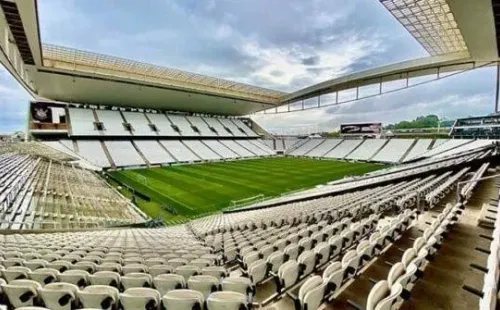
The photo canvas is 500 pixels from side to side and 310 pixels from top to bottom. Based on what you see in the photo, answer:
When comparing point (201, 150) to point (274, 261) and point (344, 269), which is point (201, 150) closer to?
point (274, 261)

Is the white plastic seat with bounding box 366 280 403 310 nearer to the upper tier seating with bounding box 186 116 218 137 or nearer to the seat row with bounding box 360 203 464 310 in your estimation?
the seat row with bounding box 360 203 464 310

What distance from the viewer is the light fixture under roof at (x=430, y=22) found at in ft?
49.2

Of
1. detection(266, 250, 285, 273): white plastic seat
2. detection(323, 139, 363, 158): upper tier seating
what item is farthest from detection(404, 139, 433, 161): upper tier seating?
detection(266, 250, 285, 273): white plastic seat

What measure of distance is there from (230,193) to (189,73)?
57.3 feet

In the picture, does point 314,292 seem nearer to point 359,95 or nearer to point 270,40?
point 270,40

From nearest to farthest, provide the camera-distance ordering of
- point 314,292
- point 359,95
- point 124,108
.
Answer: point 314,292 → point 359,95 → point 124,108

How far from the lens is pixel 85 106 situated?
41844 mm

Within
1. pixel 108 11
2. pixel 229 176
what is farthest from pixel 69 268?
pixel 229 176

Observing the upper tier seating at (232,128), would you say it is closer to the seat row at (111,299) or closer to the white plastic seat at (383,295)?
the seat row at (111,299)

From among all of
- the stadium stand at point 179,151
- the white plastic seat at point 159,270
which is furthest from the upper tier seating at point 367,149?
the white plastic seat at point 159,270

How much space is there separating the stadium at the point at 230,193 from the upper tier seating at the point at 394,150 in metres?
0.36

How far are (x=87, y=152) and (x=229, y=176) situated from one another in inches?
690

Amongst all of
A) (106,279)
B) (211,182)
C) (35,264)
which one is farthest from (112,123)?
(106,279)

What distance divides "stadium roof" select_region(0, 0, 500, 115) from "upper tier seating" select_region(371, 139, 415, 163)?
11.4 meters
